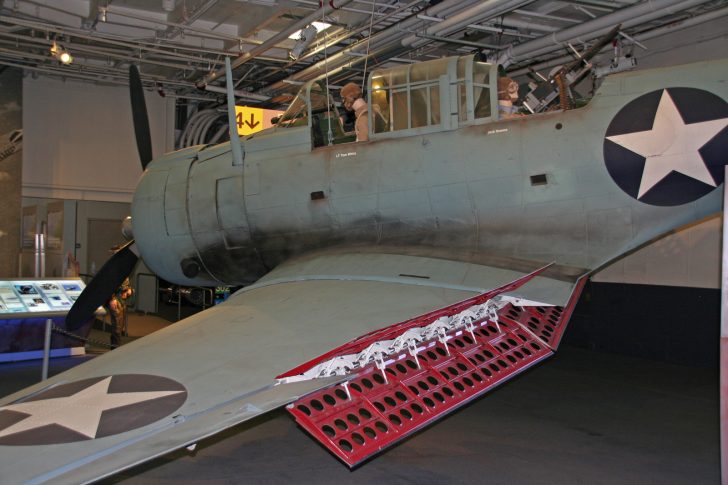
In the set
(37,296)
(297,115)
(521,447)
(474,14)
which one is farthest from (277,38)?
(521,447)

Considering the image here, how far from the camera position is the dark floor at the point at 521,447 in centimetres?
473

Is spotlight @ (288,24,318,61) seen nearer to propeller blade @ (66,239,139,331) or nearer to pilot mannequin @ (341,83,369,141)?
pilot mannequin @ (341,83,369,141)

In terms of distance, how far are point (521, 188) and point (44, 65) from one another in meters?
11.3

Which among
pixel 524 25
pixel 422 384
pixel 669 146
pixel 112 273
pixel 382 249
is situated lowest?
pixel 422 384

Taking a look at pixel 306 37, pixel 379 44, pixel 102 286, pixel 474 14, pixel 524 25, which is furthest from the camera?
pixel 379 44

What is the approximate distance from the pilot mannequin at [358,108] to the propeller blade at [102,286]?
2.90m

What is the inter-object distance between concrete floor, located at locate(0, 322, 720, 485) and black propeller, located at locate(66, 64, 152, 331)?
50.4 inches

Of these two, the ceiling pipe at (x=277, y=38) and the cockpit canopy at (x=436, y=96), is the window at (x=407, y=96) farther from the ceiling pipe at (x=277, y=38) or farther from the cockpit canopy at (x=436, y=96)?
the ceiling pipe at (x=277, y=38)

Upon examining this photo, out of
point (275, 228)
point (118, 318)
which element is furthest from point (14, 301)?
point (275, 228)

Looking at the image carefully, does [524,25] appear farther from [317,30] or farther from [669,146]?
[669,146]

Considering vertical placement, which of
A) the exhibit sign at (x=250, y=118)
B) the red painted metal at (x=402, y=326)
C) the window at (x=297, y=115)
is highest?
the exhibit sign at (x=250, y=118)

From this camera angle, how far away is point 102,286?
6938 millimetres

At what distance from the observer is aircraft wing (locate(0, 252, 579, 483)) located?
2820mm

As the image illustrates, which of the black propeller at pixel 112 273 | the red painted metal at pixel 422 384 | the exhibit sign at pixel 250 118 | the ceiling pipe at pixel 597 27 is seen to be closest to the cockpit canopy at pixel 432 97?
the red painted metal at pixel 422 384
